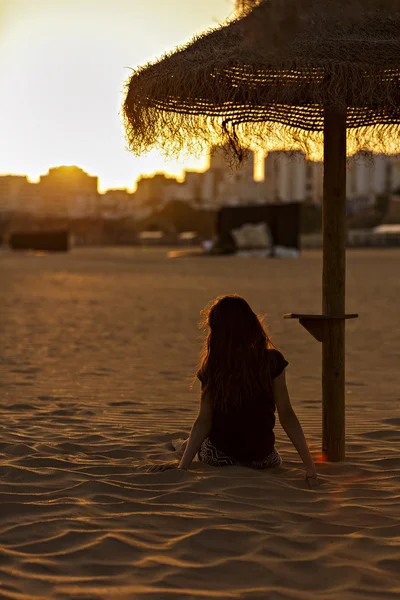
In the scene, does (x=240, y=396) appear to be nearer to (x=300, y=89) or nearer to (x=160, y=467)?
(x=160, y=467)

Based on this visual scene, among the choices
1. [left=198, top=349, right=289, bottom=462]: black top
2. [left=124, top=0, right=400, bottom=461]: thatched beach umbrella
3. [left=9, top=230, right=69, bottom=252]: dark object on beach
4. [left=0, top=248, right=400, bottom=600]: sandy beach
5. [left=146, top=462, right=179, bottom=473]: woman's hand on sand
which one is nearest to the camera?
[left=0, top=248, right=400, bottom=600]: sandy beach

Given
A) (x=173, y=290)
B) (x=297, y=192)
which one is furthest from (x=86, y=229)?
(x=173, y=290)

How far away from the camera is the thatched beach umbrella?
4.32m

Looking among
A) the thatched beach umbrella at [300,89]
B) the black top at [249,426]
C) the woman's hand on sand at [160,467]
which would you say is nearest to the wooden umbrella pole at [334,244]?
the thatched beach umbrella at [300,89]

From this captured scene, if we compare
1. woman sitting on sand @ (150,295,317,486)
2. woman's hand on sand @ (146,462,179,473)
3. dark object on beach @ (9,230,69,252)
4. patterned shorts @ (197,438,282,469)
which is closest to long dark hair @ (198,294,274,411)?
woman sitting on sand @ (150,295,317,486)

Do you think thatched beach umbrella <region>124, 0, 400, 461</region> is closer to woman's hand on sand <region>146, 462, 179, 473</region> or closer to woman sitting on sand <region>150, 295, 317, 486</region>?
woman sitting on sand <region>150, 295, 317, 486</region>

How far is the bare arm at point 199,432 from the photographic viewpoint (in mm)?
4496

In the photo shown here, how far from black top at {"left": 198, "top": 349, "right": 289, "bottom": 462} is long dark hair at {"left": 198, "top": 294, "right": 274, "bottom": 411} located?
0.04m

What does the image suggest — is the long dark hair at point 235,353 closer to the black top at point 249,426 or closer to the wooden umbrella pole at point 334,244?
the black top at point 249,426

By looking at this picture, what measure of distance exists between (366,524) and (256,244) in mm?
39993

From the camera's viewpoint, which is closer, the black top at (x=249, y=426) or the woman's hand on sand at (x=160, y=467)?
the black top at (x=249, y=426)

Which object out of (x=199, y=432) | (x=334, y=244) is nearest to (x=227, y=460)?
(x=199, y=432)

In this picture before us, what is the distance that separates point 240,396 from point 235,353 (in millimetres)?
218

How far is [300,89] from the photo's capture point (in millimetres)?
4504
